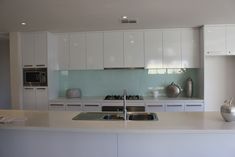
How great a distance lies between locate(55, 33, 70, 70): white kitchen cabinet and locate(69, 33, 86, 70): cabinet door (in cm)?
10

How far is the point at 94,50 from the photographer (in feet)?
15.6

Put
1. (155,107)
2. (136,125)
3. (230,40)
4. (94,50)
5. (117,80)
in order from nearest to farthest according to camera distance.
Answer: (136,125) < (230,40) < (155,107) < (94,50) < (117,80)

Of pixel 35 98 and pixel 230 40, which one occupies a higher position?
pixel 230 40

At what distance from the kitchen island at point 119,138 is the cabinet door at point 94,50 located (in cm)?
243

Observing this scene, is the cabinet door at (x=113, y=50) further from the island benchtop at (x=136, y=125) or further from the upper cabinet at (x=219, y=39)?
the island benchtop at (x=136, y=125)

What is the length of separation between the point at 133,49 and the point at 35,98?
2.37m

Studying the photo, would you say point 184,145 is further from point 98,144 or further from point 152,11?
point 152,11

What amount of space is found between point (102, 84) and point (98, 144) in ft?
9.41

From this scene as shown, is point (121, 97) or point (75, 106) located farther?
point (121, 97)

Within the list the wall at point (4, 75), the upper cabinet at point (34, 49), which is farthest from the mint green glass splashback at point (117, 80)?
the wall at point (4, 75)

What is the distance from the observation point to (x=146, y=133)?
7.14 feet

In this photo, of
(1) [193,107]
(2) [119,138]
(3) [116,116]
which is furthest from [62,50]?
(2) [119,138]

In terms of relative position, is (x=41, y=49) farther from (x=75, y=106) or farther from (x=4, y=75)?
(x=4, y=75)

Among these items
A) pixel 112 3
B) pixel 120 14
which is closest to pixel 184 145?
pixel 112 3
